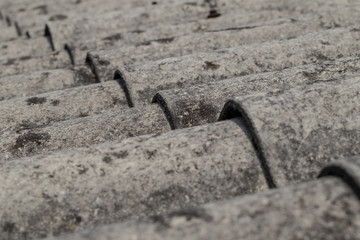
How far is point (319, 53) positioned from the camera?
3119 millimetres

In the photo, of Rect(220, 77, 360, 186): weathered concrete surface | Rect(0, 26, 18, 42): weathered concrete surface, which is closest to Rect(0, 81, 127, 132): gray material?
Rect(220, 77, 360, 186): weathered concrete surface

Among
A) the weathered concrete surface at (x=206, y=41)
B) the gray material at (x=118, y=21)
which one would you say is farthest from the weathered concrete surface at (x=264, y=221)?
the gray material at (x=118, y=21)

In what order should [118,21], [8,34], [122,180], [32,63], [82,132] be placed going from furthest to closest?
[8,34] → [118,21] → [32,63] → [82,132] → [122,180]

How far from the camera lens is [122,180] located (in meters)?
1.81

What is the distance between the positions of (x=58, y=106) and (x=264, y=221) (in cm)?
179

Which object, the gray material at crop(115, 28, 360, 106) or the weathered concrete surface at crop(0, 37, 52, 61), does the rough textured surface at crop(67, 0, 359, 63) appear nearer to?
the weathered concrete surface at crop(0, 37, 52, 61)

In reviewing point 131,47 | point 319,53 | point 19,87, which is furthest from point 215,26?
point 19,87

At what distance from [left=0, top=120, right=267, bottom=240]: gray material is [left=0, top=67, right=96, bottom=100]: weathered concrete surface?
1.57m

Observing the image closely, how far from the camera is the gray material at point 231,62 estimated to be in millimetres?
2875

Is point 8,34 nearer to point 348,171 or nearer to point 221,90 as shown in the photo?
point 221,90

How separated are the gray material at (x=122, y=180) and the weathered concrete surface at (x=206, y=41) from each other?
156 cm

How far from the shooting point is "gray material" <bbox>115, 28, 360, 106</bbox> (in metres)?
2.88

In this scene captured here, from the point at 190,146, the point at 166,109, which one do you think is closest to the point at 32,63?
the point at 166,109

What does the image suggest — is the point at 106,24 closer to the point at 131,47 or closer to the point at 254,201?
the point at 131,47
